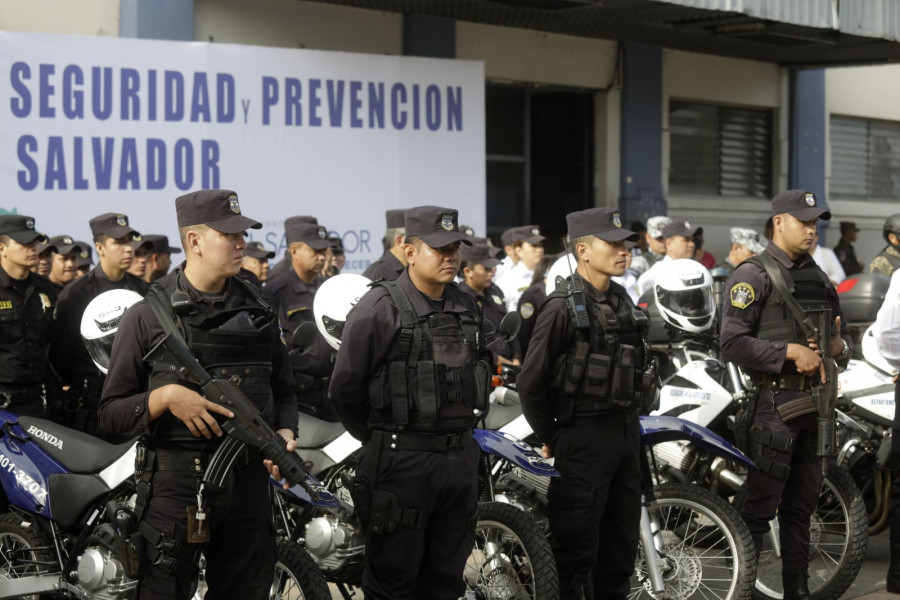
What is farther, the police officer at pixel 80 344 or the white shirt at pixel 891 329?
the police officer at pixel 80 344

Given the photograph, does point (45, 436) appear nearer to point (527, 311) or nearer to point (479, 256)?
point (527, 311)

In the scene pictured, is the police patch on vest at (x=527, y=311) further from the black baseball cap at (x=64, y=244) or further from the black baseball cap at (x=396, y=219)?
the black baseball cap at (x=64, y=244)

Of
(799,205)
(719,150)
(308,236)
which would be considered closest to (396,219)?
(308,236)

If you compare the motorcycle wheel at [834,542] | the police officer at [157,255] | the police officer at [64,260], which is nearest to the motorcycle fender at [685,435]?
the motorcycle wheel at [834,542]

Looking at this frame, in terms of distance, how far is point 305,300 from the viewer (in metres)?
7.62

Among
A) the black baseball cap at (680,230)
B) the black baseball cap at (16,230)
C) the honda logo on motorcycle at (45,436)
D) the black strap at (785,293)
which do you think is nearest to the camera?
the honda logo on motorcycle at (45,436)

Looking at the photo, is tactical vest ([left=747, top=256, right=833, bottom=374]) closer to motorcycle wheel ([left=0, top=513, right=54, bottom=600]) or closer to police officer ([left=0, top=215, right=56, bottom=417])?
motorcycle wheel ([left=0, top=513, right=54, bottom=600])

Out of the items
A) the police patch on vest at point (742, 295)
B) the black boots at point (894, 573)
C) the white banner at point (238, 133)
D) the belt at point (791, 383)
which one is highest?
the white banner at point (238, 133)

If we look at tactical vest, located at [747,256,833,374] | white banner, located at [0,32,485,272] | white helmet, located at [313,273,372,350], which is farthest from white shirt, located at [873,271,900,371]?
white banner, located at [0,32,485,272]

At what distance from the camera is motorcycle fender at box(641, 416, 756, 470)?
5.79 meters

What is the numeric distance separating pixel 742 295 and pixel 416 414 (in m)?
2.18

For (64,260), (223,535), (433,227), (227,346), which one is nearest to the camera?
(227,346)

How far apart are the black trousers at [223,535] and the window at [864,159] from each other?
603 inches

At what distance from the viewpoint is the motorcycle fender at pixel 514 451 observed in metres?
5.36
